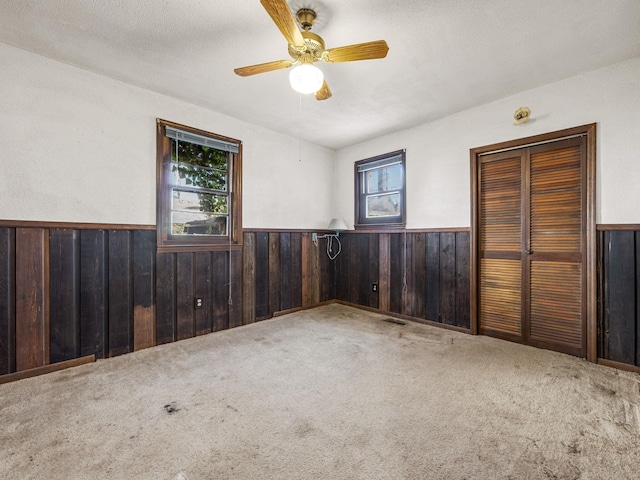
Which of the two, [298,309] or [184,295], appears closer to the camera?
Answer: [184,295]

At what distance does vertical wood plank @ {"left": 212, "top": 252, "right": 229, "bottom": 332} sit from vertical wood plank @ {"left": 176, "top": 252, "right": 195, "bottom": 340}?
273 millimetres

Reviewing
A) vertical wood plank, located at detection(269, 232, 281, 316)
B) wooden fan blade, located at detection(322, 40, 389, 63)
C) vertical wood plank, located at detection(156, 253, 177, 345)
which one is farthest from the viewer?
vertical wood plank, located at detection(269, 232, 281, 316)

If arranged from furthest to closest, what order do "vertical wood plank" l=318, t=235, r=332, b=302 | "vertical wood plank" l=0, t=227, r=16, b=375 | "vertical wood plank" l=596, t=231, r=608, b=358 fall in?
"vertical wood plank" l=318, t=235, r=332, b=302
"vertical wood plank" l=596, t=231, r=608, b=358
"vertical wood plank" l=0, t=227, r=16, b=375

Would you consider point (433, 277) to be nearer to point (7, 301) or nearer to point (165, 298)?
point (165, 298)

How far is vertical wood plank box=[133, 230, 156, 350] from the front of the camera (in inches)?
116

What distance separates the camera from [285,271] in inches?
168

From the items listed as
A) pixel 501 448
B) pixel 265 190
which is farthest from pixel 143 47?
pixel 501 448

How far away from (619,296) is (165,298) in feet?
13.9

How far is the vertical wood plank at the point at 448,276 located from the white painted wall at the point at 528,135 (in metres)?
0.21

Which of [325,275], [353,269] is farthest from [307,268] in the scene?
[353,269]

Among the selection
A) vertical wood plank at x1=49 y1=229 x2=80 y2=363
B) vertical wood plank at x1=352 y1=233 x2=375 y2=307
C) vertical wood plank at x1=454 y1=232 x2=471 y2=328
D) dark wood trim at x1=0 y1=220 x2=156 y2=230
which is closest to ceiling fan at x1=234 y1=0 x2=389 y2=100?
dark wood trim at x1=0 y1=220 x2=156 y2=230

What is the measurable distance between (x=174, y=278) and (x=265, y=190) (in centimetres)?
161

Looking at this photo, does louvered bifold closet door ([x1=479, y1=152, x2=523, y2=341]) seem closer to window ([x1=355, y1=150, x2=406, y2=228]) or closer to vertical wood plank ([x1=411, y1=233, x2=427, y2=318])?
vertical wood plank ([x1=411, y1=233, x2=427, y2=318])

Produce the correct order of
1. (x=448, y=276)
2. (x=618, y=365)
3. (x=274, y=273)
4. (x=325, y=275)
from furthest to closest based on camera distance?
1. (x=325, y=275)
2. (x=274, y=273)
3. (x=448, y=276)
4. (x=618, y=365)
